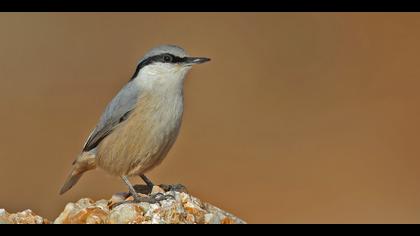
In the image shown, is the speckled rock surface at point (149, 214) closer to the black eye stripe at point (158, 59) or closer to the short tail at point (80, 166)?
the short tail at point (80, 166)

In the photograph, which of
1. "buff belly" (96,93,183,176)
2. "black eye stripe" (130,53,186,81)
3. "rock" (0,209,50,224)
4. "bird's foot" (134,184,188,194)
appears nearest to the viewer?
"rock" (0,209,50,224)

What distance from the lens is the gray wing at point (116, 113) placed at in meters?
6.41

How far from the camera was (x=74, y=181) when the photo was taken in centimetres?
712

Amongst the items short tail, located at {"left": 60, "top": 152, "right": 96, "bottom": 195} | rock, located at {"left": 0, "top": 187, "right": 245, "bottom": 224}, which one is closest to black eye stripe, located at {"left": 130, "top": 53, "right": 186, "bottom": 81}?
short tail, located at {"left": 60, "top": 152, "right": 96, "bottom": 195}

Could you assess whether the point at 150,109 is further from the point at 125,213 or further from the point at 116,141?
the point at 125,213

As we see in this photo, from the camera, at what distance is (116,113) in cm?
650

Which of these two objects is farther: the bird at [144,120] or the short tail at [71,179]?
the short tail at [71,179]

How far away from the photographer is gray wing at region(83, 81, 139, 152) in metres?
6.41

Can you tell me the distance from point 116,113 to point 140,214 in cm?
190

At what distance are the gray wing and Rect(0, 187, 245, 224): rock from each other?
1.43 meters

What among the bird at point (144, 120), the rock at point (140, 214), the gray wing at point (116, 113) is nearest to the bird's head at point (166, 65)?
the bird at point (144, 120)

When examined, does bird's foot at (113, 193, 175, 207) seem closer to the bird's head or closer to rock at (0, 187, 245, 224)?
rock at (0, 187, 245, 224)

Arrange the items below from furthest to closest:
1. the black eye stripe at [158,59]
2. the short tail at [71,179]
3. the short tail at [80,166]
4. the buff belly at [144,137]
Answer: the short tail at [71,179]
the short tail at [80,166]
the black eye stripe at [158,59]
the buff belly at [144,137]

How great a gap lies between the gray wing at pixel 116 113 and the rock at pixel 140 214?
1431 millimetres
